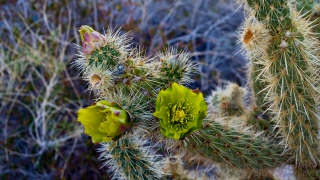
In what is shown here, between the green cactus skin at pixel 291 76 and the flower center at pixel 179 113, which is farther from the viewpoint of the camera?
the green cactus skin at pixel 291 76

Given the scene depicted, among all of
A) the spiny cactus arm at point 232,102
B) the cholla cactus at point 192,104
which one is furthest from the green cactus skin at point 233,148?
the spiny cactus arm at point 232,102

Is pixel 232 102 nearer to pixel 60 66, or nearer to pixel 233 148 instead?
pixel 233 148

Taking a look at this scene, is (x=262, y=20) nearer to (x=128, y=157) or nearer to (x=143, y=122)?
(x=143, y=122)

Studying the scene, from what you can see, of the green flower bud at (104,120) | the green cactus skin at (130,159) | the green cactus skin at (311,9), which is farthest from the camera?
the green cactus skin at (311,9)

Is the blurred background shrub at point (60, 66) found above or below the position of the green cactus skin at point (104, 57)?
below

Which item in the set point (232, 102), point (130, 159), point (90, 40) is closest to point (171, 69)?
point (90, 40)

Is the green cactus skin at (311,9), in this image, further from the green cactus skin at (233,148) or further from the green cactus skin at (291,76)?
the green cactus skin at (233,148)

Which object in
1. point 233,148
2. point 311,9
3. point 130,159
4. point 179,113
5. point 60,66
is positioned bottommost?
point 60,66
